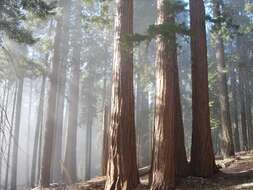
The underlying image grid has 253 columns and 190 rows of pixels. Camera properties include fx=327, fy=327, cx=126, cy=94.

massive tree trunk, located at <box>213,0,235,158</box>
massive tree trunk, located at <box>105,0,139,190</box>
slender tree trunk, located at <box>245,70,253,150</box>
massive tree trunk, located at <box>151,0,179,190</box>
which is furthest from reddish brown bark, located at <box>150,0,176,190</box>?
slender tree trunk, located at <box>245,70,253,150</box>

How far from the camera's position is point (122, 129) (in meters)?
8.23

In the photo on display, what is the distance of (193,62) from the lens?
988 centimetres

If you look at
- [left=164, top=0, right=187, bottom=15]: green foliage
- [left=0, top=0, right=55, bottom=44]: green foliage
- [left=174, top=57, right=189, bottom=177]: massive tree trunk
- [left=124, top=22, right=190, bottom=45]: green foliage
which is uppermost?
[left=0, top=0, right=55, bottom=44]: green foliage

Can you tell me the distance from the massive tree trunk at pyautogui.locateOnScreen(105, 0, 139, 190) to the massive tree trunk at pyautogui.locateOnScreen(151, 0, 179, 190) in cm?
64

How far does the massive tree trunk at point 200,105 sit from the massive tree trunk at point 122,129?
1.92 m

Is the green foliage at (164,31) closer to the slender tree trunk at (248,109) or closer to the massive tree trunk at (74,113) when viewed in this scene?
the massive tree trunk at (74,113)

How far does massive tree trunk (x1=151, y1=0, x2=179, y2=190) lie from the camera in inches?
304

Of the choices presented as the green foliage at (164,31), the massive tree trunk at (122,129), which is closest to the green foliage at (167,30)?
the green foliage at (164,31)

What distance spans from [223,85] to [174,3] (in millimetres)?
8121

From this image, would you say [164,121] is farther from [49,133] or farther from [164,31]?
[49,133]

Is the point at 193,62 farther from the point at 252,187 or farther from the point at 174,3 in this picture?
the point at 252,187

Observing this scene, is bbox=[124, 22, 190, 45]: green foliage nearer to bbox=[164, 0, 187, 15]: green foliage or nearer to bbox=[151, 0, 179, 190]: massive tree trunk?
bbox=[151, 0, 179, 190]: massive tree trunk

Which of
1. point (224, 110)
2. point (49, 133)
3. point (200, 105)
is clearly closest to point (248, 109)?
point (224, 110)

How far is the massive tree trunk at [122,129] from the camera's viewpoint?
318 inches
